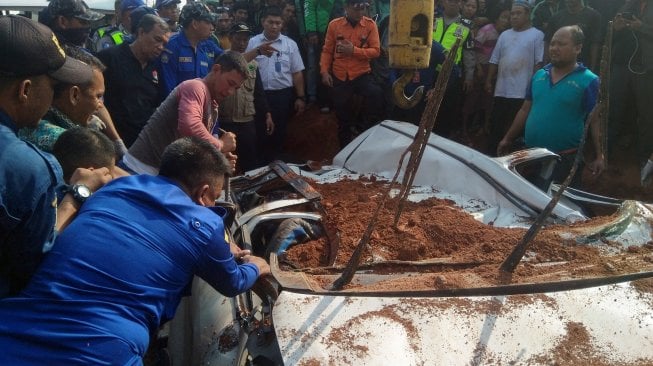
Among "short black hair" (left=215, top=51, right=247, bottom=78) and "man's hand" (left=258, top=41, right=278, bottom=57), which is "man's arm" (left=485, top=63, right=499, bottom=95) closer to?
"man's hand" (left=258, top=41, right=278, bottom=57)

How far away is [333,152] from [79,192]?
5.21 metres

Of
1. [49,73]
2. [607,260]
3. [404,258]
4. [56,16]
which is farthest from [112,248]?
[56,16]

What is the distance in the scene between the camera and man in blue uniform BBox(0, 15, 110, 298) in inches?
64.7

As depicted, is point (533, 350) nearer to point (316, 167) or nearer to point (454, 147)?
point (454, 147)

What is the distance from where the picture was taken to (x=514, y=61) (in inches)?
255

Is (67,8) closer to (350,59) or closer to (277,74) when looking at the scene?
(277,74)

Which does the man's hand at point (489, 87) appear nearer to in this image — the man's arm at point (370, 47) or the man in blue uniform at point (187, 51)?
the man's arm at point (370, 47)

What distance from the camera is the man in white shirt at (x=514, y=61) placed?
6438 millimetres

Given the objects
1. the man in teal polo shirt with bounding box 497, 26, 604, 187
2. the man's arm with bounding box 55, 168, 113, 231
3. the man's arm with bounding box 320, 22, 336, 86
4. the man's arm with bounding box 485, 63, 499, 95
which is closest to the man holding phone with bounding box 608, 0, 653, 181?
the man's arm with bounding box 485, 63, 499, 95

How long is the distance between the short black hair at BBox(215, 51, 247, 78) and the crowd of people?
0.01 meters

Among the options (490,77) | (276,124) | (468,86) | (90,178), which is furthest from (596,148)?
(90,178)

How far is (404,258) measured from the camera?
278 centimetres

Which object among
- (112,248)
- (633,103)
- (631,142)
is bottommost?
(631,142)

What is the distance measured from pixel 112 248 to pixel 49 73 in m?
0.62
